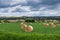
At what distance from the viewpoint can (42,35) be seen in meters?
13.7

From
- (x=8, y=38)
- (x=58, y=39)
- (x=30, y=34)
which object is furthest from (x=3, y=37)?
(x=58, y=39)

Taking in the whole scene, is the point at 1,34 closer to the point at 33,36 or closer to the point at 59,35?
the point at 33,36

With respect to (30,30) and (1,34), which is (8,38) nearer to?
(1,34)

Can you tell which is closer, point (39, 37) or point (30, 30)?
point (39, 37)

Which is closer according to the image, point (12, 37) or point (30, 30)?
point (12, 37)

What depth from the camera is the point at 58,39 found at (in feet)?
46.1

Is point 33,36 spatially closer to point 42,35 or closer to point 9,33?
point 42,35

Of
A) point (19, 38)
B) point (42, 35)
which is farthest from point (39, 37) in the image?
point (19, 38)

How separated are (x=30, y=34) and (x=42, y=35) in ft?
2.32

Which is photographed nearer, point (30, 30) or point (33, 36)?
point (33, 36)

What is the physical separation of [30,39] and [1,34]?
1953 mm

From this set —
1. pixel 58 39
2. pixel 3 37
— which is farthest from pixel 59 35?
pixel 3 37

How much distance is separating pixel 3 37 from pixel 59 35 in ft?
11.1

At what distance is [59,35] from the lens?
46.6ft
